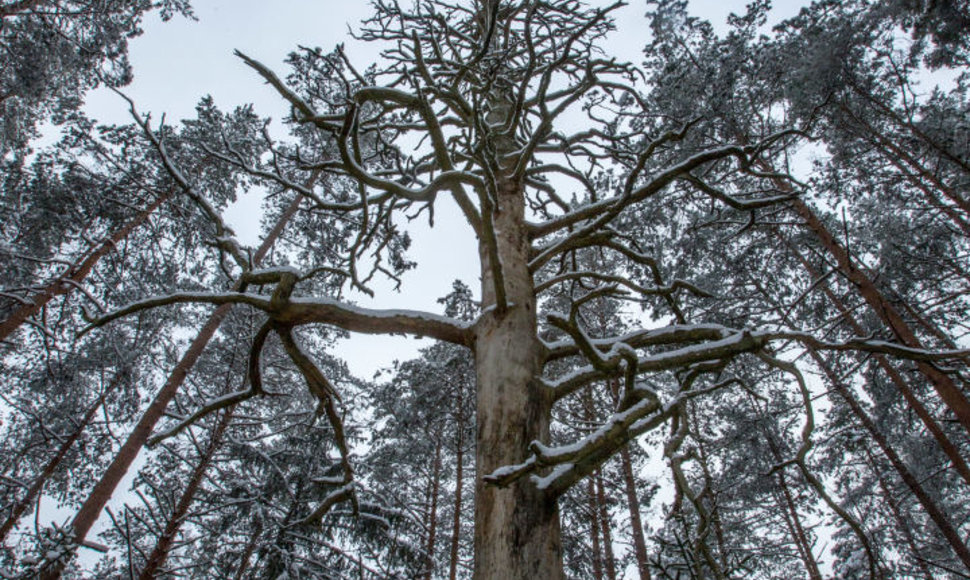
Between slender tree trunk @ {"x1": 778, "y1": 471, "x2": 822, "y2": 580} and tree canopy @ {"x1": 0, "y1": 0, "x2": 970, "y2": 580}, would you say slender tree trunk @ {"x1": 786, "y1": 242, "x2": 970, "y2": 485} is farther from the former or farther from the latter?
slender tree trunk @ {"x1": 778, "y1": 471, "x2": 822, "y2": 580}

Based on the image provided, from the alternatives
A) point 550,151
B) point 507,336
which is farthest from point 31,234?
point 507,336

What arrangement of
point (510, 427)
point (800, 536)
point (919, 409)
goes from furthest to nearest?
point (800, 536) → point (919, 409) → point (510, 427)

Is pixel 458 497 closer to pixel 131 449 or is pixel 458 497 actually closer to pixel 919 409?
pixel 131 449

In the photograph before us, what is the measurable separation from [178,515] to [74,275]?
17.3 feet

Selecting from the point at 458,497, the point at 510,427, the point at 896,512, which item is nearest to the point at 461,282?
the point at 458,497

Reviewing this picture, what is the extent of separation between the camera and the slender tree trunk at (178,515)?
4.66 meters

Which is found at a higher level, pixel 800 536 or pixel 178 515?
pixel 800 536

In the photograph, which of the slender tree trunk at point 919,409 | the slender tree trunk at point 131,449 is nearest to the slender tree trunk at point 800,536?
the slender tree trunk at point 919,409

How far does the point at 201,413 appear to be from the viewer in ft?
8.93

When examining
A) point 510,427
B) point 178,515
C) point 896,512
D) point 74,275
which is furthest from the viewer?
point 896,512

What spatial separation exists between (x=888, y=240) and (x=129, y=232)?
15.7 m

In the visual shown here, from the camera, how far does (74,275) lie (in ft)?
25.7

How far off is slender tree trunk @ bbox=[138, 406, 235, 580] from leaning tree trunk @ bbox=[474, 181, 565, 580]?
368 centimetres

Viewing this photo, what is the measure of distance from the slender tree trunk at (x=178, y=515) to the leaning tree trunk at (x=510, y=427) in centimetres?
368
